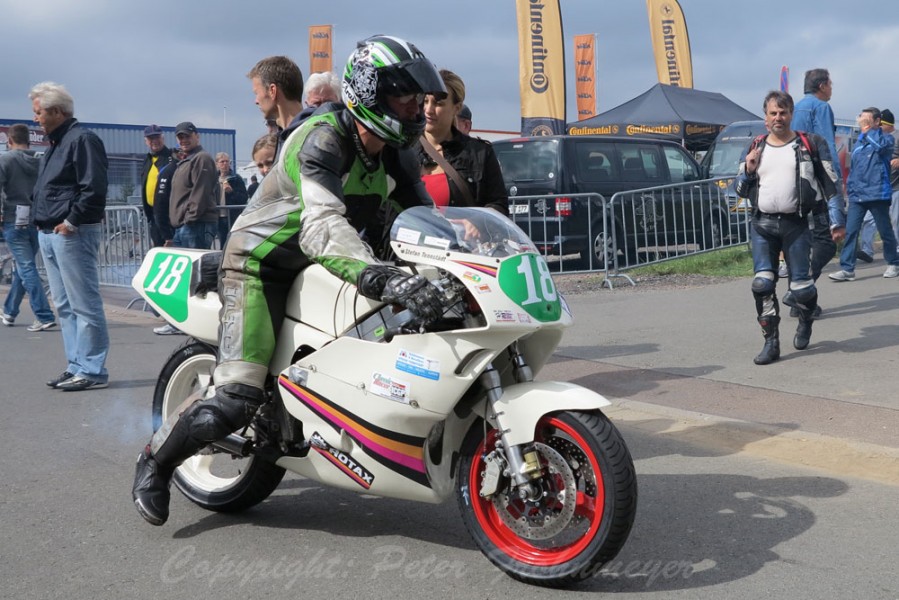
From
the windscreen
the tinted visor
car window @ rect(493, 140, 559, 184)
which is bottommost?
the windscreen

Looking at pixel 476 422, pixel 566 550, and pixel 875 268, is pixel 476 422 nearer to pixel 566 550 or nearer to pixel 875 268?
pixel 566 550

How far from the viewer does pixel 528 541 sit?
372cm

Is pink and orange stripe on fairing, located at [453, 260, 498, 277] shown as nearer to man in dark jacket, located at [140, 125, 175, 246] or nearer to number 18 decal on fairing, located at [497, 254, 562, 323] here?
number 18 decal on fairing, located at [497, 254, 562, 323]

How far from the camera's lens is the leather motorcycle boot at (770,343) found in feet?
25.0

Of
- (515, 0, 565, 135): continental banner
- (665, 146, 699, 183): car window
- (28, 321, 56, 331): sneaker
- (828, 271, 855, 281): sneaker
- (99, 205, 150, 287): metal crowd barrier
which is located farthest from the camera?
(515, 0, 565, 135): continental banner

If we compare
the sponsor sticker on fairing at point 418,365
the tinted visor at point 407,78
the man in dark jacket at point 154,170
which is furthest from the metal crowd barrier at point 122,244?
the sponsor sticker on fairing at point 418,365

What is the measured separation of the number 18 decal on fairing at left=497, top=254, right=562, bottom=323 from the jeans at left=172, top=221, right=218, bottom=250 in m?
7.77

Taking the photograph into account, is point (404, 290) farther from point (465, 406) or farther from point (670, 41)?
point (670, 41)

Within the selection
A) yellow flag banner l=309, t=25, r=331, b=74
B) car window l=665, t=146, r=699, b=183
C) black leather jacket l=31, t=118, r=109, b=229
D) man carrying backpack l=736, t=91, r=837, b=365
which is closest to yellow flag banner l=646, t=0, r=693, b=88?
yellow flag banner l=309, t=25, r=331, b=74

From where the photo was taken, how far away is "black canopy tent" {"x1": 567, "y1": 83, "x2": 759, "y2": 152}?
24.3m

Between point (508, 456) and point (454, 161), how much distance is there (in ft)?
7.74

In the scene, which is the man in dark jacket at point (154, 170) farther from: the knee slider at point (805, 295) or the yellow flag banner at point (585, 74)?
the yellow flag banner at point (585, 74)

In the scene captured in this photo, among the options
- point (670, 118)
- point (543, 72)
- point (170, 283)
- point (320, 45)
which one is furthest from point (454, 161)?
point (320, 45)

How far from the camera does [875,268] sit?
42.3ft
